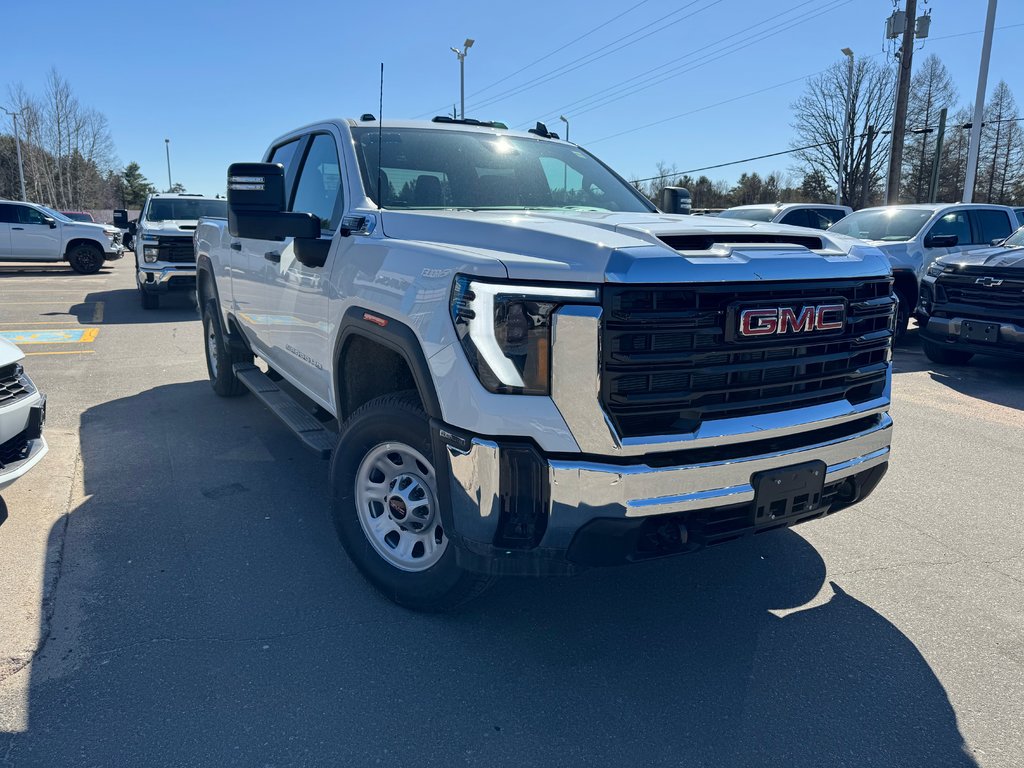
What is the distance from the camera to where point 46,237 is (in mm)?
20094

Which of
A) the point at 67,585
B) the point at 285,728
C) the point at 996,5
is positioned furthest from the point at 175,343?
the point at 996,5

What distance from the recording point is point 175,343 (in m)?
10.0

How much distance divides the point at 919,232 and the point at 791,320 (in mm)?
9310

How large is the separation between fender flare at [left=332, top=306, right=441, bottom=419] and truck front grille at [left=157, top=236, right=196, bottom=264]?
10984 mm

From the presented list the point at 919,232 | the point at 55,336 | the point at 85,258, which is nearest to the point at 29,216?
the point at 85,258

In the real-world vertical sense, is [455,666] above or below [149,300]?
below

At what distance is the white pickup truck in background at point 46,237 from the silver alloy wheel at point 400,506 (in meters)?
20.7

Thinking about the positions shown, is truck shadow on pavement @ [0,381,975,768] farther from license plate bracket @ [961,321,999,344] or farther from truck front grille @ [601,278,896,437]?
license plate bracket @ [961,321,999,344]

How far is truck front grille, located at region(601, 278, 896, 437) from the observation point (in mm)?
2414

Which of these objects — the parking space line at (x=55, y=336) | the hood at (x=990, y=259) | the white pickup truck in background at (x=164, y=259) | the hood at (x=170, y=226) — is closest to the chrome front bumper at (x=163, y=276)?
the white pickup truck in background at (x=164, y=259)

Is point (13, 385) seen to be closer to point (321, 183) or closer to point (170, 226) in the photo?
point (321, 183)

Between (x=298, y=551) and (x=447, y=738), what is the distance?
161 centimetres

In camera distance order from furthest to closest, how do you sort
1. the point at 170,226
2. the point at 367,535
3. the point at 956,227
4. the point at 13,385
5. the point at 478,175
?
the point at 170,226
the point at 956,227
the point at 478,175
the point at 13,385
the point at 367,535

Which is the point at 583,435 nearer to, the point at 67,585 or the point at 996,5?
the point at 67,585
